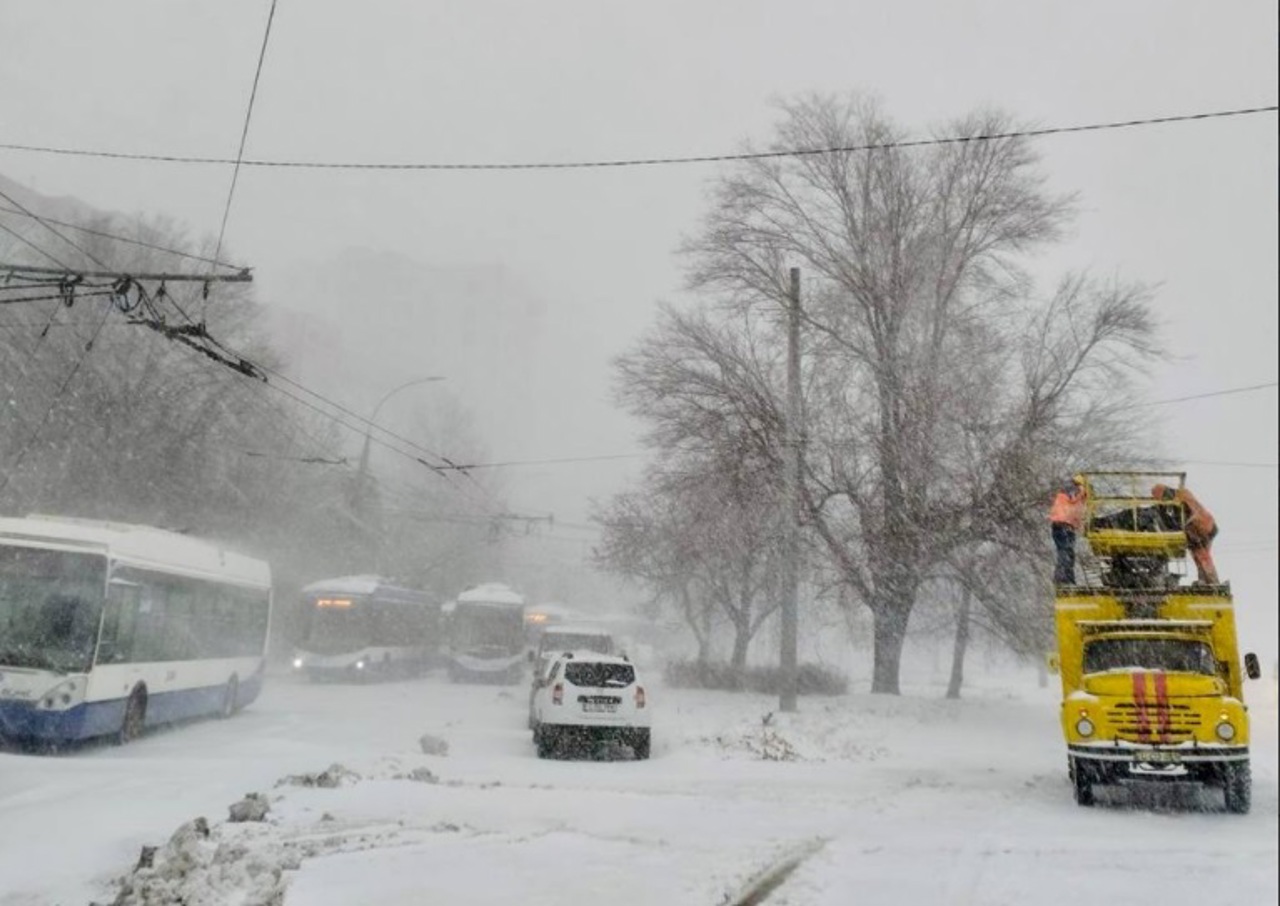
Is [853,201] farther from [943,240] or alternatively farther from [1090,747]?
[1090,747]

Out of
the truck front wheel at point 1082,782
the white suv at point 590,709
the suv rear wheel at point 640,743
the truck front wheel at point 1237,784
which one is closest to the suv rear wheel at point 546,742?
the white suv at point 590,709

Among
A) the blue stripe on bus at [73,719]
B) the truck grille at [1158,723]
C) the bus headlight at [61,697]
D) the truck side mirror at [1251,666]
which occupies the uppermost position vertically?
the truck side mirror at [1251,666]

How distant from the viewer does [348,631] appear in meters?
29.6

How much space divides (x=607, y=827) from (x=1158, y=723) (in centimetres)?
626

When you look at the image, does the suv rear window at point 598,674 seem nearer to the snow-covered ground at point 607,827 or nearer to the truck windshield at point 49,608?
the snow-covered ground at point 607,827

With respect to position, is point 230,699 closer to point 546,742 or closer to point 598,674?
point 546,742

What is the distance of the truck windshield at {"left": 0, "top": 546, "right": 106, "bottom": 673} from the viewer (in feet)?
40.6

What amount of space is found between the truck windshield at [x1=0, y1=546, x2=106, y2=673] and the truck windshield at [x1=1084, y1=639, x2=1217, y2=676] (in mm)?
12484

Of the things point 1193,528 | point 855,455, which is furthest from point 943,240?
point 1193,528

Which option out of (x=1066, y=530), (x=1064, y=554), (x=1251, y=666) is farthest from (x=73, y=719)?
(x=1251, y=666)

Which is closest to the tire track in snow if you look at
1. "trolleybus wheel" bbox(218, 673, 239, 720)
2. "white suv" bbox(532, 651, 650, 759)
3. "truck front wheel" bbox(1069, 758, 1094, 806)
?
"truck front wheel" bbox(1069, 758, 1094, 806)

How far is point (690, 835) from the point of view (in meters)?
8.73

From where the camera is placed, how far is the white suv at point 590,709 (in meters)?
14.9

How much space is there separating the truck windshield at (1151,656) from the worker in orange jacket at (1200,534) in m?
1.08
